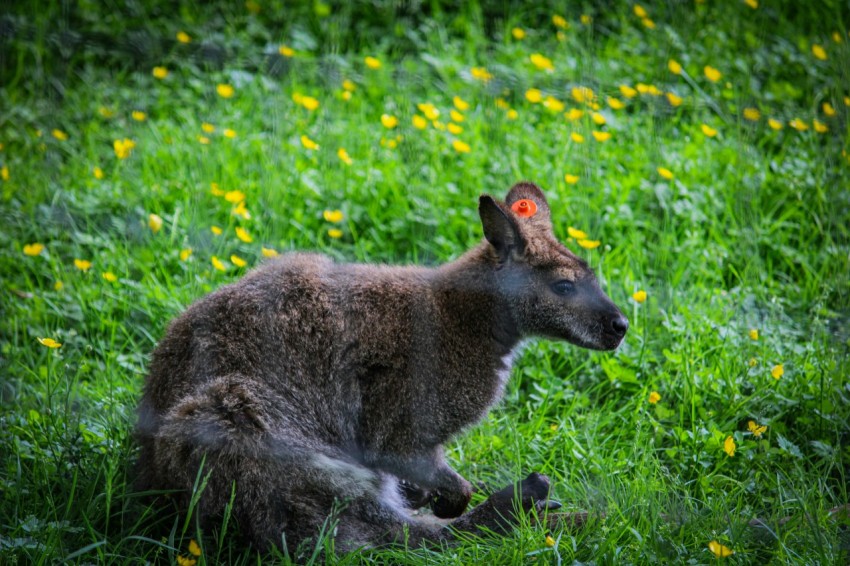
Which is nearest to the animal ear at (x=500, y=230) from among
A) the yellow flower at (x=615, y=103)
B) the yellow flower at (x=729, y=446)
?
the yellow flower at (x=729, y=446)

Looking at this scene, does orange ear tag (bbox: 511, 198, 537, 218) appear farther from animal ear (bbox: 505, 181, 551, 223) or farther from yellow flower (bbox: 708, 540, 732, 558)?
yellow flower (bbox: 708, 540, 732, 558)

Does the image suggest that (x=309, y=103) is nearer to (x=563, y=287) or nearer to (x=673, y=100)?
(x=673, y=100)

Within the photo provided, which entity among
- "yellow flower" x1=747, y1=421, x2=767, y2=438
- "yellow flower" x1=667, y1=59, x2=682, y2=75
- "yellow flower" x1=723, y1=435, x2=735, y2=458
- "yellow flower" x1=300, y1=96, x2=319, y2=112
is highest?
"yellow flower" x1=667, y1=59, x2=682, y2=75

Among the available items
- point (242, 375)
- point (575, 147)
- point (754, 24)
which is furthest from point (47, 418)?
point (754, 24)

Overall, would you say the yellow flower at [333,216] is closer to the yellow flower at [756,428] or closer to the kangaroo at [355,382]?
the kangaroo at [355,382]

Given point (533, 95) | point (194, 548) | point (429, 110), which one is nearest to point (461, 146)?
point (429, 110)

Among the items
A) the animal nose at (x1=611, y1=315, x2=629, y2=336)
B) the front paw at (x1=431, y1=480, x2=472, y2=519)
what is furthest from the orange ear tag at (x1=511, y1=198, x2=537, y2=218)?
the front paw at (x1=431, y1=480, x2=472, y2=519)

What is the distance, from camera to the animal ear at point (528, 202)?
14.2 ft

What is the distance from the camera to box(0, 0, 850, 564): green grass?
12.3ft

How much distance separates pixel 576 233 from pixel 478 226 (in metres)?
0.60

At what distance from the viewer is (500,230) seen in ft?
13.4

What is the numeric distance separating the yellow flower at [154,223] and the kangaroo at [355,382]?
155cm

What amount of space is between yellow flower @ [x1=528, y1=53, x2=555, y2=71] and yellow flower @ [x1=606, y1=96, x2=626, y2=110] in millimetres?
501

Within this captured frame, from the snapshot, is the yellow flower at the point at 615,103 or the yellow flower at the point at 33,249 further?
the yellow flower at the point at 615,103
